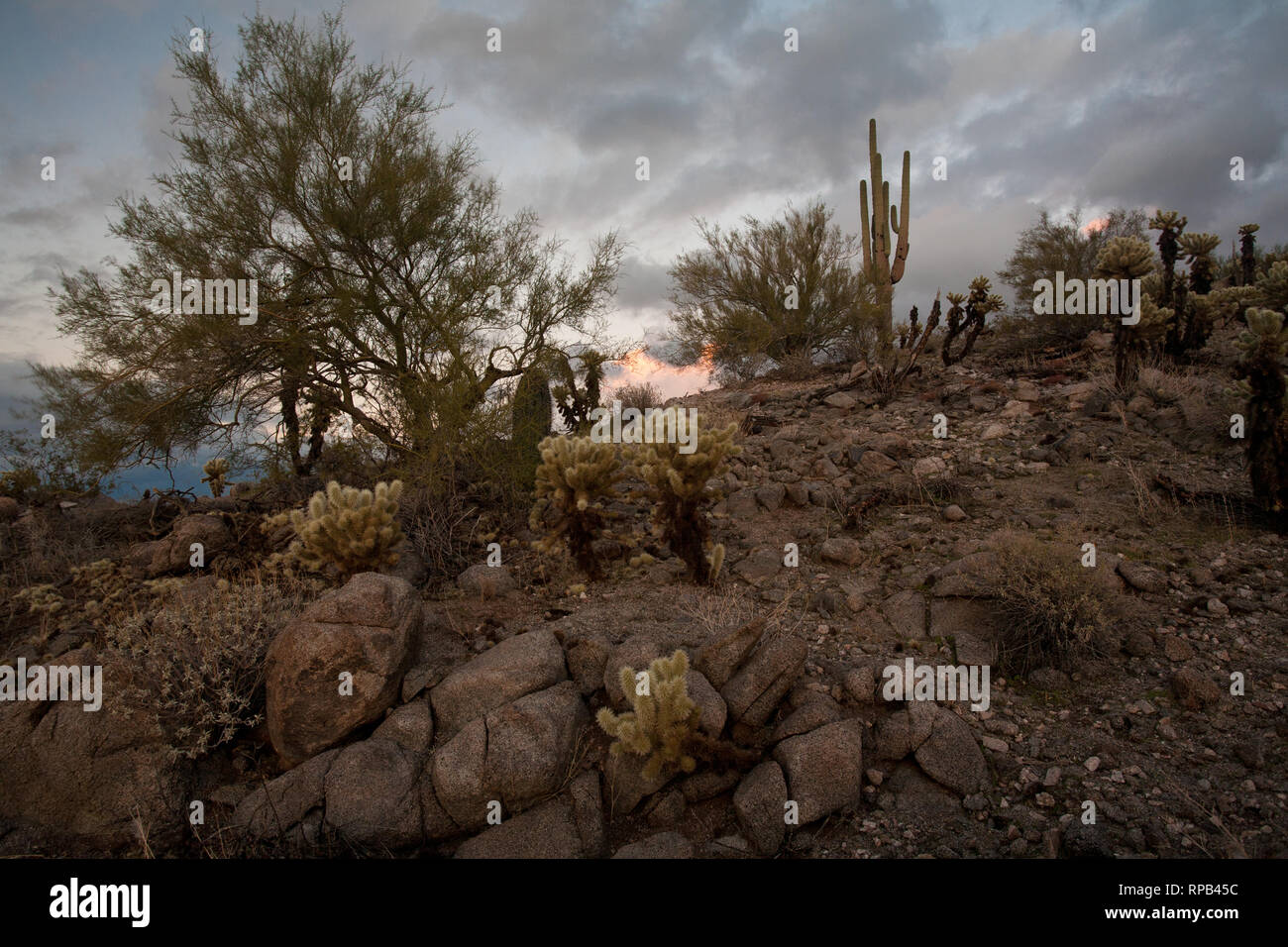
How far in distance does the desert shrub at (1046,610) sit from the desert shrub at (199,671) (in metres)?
5.11

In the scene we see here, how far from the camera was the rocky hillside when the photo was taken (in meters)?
3.35

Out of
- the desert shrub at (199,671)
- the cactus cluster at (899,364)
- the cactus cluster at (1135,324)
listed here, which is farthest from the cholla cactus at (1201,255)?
the desert shrub at (199,671)

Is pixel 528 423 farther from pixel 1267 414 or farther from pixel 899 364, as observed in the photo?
pixel 899 364

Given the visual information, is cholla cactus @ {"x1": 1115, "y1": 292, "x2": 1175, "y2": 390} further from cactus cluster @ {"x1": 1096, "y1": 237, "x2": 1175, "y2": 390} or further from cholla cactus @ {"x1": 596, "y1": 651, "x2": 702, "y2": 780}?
cholla cactus @ {"x1": 596, "y1": 651, "x2": 702, "y2": 780}

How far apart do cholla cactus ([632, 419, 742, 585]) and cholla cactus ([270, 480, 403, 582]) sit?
2.14 meters

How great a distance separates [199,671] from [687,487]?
3.59 m

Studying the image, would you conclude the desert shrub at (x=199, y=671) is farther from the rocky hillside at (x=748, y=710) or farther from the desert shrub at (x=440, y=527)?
the desert shrub at (x=440, y=527)

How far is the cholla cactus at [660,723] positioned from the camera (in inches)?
134

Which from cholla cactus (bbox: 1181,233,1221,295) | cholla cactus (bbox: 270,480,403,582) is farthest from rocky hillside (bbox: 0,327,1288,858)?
cholla cactus (bbox: 1181,233,1221,295)

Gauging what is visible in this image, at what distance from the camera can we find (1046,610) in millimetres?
4254

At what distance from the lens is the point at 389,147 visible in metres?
9.34

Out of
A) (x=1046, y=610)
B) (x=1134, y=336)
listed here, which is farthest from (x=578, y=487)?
(x=1134, y=336)
